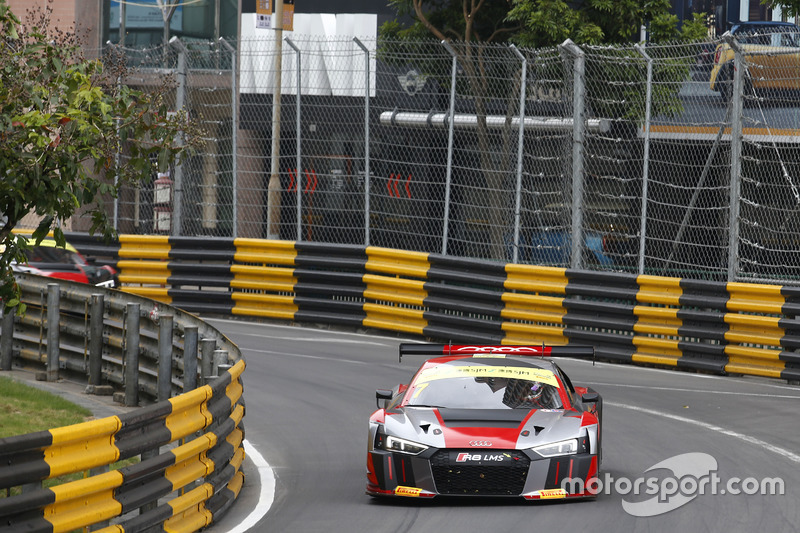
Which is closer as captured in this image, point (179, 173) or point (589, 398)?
point (589, 398)

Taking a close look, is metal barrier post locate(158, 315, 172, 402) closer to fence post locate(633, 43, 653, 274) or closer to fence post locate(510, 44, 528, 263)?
fence post locate(510, 44, 528, 263)

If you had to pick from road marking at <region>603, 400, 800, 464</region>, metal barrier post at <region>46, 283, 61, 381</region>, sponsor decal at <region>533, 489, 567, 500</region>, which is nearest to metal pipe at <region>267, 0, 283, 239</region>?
metal barrier post at <region>46, 283, 61, 381</region>

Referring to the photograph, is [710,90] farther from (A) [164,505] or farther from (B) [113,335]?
(A) [164,505]

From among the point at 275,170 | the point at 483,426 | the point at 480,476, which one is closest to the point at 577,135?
the point at 275,170

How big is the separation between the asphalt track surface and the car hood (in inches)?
18.2

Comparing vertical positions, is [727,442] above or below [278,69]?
below

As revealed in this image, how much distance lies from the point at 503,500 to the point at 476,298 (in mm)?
9071

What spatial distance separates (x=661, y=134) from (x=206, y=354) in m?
8.42

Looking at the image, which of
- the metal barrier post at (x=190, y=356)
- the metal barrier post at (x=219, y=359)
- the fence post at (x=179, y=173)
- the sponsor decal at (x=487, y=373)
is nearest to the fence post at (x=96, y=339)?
the metal barrier post at (x=190, y=356)

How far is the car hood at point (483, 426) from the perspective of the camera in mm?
9117

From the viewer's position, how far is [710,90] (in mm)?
16656

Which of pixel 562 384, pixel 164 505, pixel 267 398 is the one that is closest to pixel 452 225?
pixel 267 398

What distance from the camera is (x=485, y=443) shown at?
9.07m

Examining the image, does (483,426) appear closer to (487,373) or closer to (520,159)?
(487,373)
